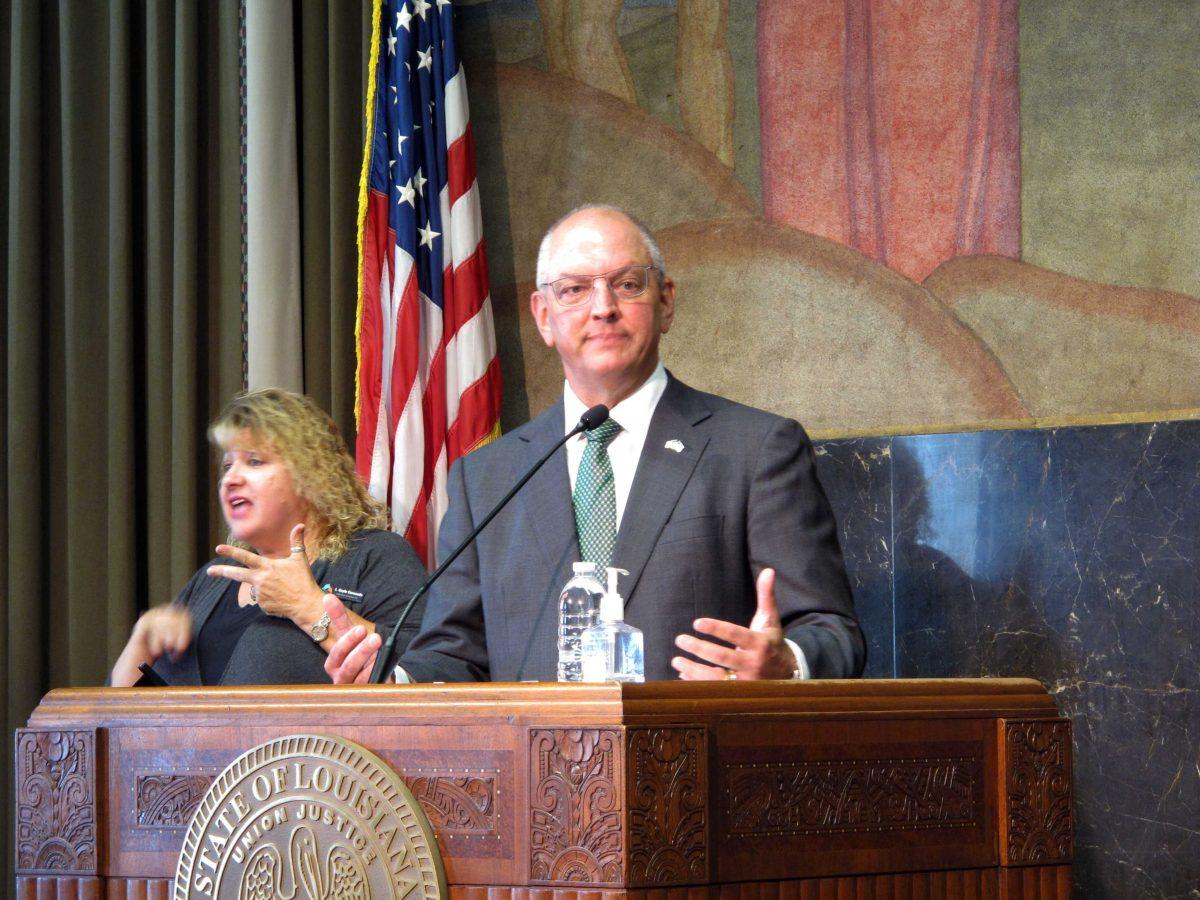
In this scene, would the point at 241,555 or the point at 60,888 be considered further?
the point at 241,555

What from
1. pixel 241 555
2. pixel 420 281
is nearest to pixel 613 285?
pixel 241 555

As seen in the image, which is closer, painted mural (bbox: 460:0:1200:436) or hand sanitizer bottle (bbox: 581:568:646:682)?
hand sanitizer bottle (bbox: 581:568:646:682)

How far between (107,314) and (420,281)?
1081 millimetres

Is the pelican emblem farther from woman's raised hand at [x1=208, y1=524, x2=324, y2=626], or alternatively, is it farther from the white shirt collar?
woman's raised hand at [x1=208, y1=524, x2=324, y2=626]

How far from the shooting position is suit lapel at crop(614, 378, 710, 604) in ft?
10.0

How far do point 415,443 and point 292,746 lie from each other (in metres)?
2.91

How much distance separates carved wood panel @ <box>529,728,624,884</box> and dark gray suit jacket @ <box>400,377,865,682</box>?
0.90m

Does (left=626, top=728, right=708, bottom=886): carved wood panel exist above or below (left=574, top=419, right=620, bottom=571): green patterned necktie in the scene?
below

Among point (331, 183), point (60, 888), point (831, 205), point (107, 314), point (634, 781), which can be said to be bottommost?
point (60, 888)

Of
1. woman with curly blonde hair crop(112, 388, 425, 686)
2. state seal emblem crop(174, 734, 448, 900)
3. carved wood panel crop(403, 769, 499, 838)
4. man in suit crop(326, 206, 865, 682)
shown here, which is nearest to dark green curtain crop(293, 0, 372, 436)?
woman with curly blonde hair crop(112, 388, 425, 686)

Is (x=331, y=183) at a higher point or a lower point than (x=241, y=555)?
higher

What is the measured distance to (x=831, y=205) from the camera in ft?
16.1

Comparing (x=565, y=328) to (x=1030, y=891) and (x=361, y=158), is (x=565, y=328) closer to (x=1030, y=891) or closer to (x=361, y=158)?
(x=1030, y=891)

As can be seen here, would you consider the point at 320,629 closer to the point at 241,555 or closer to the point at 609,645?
the point at 241,555
